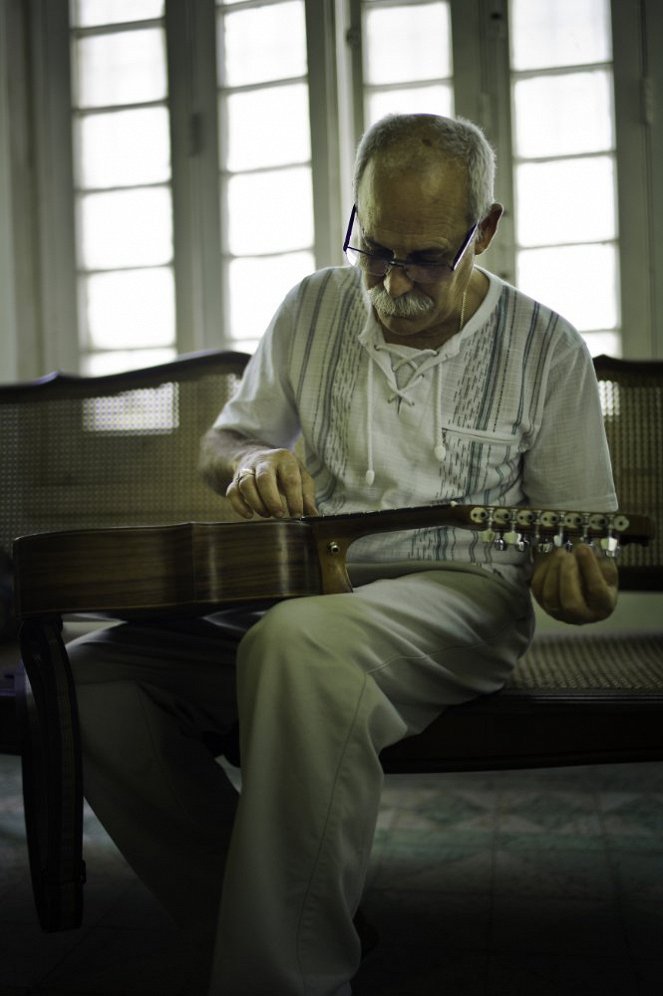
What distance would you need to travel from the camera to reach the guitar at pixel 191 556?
133cm

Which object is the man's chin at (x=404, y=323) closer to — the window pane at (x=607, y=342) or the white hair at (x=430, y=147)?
the white hair at (x=430, y=147)

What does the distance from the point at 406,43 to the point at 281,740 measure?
2384 millimetres

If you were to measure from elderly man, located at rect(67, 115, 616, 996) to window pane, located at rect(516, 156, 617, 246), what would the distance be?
1.16 metres

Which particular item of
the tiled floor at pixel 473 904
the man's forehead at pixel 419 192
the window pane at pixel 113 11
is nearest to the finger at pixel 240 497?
the man's forehead at pixel 419 192

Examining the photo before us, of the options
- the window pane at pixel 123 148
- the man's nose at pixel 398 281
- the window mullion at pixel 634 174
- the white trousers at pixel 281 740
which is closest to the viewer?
the white trousers at pixel 281 740

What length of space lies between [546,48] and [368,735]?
234 centimetres

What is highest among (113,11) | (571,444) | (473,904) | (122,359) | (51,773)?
(113,11)

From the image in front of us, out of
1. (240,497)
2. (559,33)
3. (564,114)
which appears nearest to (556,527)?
(240,497)

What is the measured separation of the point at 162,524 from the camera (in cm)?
147

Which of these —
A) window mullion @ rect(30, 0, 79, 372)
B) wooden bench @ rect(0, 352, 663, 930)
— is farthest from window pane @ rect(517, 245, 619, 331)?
window mullion @ rect(30, 0, 79, 372)

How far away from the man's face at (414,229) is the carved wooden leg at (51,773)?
2.46 ft

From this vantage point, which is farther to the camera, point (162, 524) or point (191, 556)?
point (162, 524)

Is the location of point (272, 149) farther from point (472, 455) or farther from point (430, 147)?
point (472, 455)

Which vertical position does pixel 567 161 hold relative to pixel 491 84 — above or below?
below
